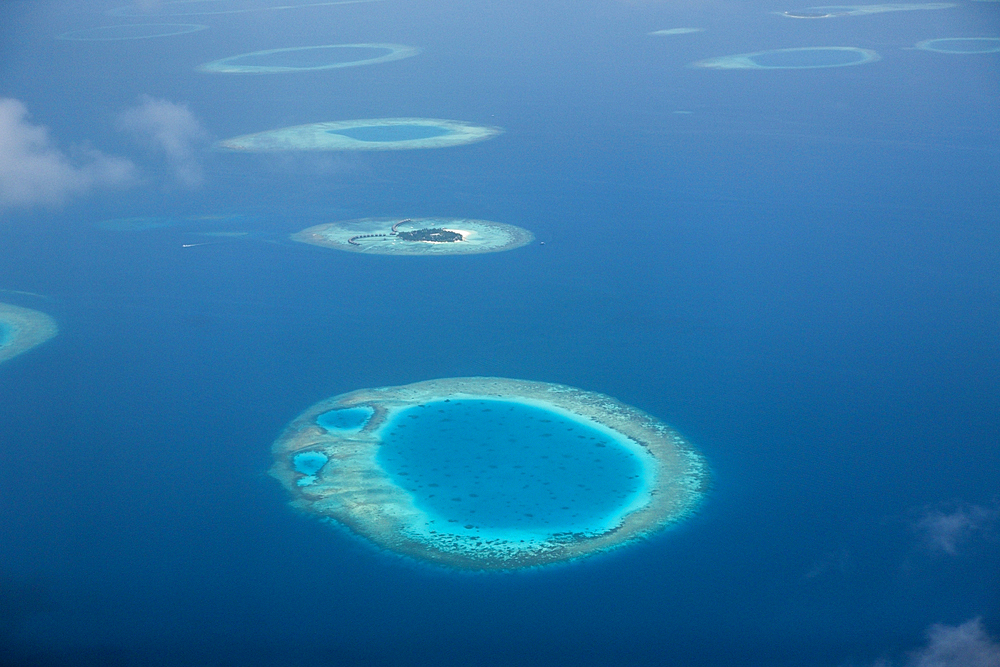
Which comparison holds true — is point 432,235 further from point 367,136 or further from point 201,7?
point 201,7

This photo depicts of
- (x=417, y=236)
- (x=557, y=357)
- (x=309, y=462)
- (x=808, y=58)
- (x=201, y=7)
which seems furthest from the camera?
(x=201, y=7)

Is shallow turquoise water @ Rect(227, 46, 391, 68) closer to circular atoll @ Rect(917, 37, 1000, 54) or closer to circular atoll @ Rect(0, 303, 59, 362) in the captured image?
circular atoll @ Rect(917, 37, 1000, 54)

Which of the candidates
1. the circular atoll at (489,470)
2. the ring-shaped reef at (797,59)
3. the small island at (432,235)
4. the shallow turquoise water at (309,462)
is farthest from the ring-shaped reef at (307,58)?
the shallow turquoise water at (309,462)

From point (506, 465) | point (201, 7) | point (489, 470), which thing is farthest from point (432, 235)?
point (201, 7)

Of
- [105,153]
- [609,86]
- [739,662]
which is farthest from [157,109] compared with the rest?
[739,662]

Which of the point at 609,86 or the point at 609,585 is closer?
the point at 609,585

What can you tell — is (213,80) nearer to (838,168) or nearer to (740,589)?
(838,168)
